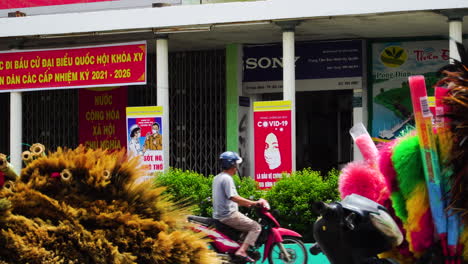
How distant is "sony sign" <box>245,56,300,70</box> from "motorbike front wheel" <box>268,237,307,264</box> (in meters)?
8.82

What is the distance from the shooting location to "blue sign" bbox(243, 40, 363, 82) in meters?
18.3

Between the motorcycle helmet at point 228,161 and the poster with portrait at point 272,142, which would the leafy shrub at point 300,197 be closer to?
the poster with portrait at point 272,142

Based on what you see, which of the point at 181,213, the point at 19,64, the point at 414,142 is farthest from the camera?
the point at 19,64

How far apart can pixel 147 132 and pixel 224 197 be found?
6.88 metres

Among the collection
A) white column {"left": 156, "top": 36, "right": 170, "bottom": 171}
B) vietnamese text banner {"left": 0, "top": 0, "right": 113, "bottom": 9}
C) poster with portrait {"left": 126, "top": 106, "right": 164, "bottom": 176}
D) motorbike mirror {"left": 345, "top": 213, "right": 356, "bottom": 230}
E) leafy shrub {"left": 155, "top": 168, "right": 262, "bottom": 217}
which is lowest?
leafy shrub {"left": 155, "top": 168, "right": 262, "bottom": 217}

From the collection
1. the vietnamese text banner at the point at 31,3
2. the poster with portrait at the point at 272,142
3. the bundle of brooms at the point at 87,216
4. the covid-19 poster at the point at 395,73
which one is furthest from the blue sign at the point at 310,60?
the bundle of brooms at the point at 87,216

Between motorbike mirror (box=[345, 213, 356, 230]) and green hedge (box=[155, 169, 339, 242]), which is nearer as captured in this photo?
motorbike mirror (box=[345, 213, 356, 230])

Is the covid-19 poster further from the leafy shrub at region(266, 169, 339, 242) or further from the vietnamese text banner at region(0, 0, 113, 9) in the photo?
the vietnamese text banner at region(0, 0, 113, 9)

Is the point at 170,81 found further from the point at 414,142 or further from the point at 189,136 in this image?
the point at 414,142

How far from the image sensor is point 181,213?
9.94 ft

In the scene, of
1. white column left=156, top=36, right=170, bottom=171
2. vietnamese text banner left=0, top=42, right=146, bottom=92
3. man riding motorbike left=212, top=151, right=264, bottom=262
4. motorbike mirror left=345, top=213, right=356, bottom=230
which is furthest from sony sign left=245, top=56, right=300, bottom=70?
motorbike mirror left=345, top=213, right=356, bottom=230

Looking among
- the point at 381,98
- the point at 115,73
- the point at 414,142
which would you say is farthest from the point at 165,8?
the point at 414,142

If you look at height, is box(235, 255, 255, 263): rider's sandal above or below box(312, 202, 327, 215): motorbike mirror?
below

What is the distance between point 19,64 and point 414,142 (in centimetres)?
1466
